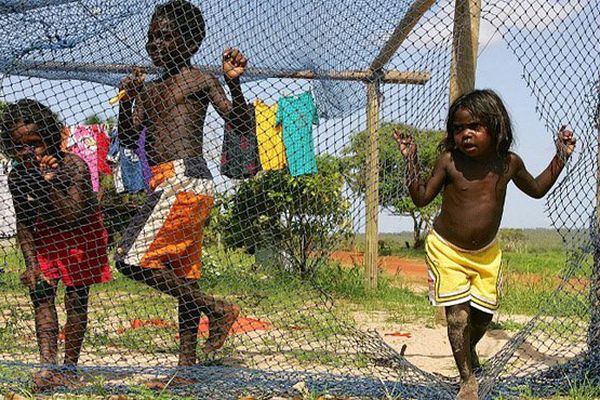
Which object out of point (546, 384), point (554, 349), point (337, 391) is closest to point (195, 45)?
point (337, 391)

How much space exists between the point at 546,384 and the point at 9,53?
299 cm

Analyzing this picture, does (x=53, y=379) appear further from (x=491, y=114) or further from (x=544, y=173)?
(x=544, y=173)

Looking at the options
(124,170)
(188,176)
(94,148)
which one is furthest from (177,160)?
(94,148)

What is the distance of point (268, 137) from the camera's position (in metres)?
4.33

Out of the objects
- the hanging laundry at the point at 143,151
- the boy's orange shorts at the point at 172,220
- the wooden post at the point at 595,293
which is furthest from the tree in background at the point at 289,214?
the wooden post at the point at 595,293

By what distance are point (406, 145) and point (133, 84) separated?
1.28 m

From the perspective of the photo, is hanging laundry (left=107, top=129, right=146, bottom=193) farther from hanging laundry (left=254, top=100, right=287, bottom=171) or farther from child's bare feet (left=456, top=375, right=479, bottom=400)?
child's bare feet (left=456, top=375, right=479, bottom=400)

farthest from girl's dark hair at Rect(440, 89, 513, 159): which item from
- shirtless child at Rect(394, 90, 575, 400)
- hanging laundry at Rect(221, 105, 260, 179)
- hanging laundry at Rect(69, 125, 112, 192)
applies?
hanging laundry at Rect(69, 125, 112, 192)

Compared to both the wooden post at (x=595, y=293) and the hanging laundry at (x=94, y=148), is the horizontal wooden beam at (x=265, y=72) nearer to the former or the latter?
the wooden post at (x=595, y=293)

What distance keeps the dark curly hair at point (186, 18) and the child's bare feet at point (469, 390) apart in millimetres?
1978

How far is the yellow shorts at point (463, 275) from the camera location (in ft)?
11.3

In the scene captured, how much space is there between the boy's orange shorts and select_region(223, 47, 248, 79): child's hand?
43 centimetres

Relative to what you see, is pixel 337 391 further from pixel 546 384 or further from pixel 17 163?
pixel 17 163

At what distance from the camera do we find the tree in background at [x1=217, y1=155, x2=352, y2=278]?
5387 mm
